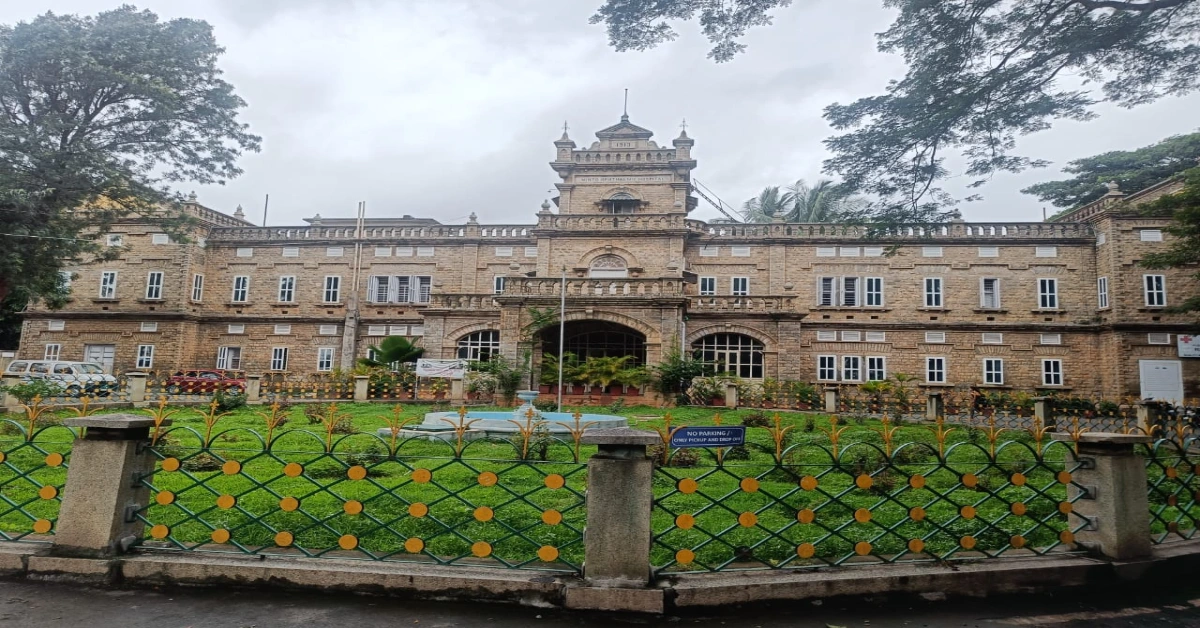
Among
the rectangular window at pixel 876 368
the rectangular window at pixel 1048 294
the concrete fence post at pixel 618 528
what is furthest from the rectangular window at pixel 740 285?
the concrete fence post at pixel 618 528

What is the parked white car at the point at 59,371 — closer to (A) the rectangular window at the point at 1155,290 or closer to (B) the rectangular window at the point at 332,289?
(B) the rectangular window at the point at 332,289

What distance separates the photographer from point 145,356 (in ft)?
88.4

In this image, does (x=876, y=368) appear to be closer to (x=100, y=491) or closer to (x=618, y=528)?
(x=618, y=528)

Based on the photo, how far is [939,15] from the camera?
7.14 m

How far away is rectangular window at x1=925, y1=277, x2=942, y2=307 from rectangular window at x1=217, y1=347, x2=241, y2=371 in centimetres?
2836

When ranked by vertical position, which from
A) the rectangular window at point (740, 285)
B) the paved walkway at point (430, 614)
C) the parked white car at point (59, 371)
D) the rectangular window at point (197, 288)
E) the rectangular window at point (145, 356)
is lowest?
the paved walkway at point (430, 614)

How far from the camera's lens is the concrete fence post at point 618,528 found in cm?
376

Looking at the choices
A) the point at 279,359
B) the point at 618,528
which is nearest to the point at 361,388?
the point at 279,359

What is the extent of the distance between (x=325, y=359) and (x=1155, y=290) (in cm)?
3166

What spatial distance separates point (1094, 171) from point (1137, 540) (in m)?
34.8

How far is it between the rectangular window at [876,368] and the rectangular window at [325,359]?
21.6m

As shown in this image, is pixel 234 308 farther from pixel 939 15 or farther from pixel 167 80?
pixel 939 15

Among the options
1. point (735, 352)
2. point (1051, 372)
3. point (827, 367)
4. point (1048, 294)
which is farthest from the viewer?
point (827, 367)

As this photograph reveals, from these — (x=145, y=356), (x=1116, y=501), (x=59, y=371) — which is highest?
(x=145, y=356)
